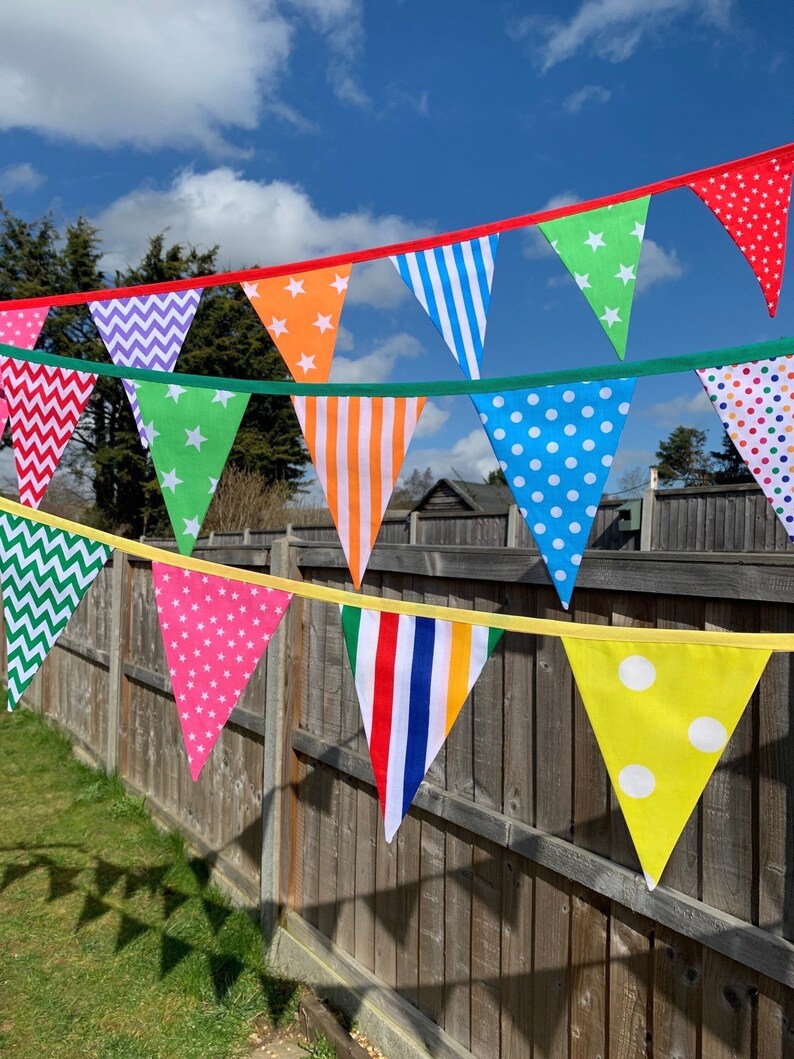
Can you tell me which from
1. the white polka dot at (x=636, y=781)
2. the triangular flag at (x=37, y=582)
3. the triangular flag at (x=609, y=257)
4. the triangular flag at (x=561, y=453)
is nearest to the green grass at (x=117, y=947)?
the triangular flag at (x=37, y=582)

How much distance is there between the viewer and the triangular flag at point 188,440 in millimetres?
2041

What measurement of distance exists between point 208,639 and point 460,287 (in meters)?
1.54

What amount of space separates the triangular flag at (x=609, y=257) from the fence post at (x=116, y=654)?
4.03 m

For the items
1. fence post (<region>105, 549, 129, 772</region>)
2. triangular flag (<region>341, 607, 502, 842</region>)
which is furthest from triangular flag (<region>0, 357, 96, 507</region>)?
fence post (<region>105, 549, 129, 772</region>)

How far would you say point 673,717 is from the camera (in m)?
1.21

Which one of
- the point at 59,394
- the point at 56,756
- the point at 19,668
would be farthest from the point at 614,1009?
the point at 56,756

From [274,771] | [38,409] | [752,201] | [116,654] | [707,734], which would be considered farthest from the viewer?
[116,654]

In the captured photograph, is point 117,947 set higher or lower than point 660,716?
lower

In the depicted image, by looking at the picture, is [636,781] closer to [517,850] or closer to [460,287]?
[517,850]

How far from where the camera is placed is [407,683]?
5.15ft

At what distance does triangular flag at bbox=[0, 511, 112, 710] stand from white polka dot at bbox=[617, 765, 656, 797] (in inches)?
59.8

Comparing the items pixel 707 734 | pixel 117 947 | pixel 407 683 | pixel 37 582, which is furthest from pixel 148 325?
pixel 117 947

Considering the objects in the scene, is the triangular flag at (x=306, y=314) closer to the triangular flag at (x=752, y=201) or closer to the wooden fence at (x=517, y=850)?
the wooden fence at (x=517, y=850)

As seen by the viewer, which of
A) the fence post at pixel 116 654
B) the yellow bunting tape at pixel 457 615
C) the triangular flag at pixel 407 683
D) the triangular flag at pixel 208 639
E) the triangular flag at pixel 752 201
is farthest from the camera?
the fence post at pixel 116 654
